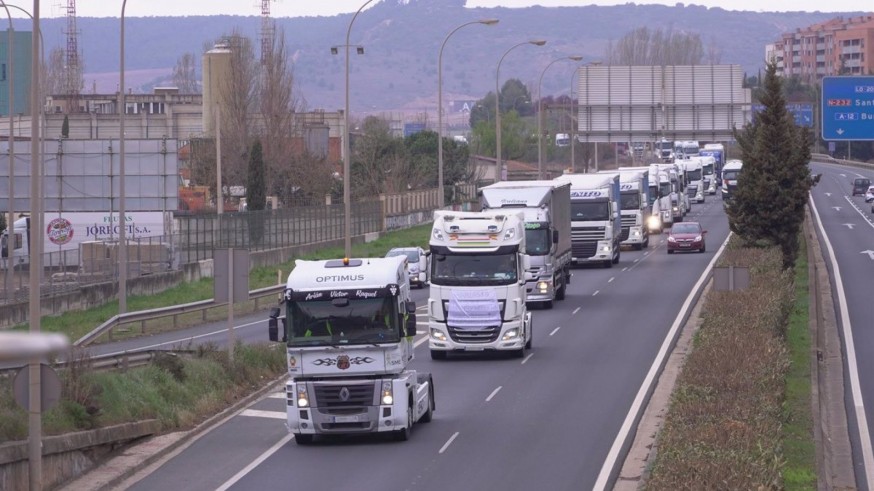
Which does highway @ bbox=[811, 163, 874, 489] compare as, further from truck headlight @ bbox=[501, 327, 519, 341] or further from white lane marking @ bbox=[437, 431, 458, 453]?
truck headlight @ bbox=[501, 327, 519, 341]

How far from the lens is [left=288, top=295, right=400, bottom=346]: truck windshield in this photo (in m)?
19.0

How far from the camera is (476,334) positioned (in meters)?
29.0

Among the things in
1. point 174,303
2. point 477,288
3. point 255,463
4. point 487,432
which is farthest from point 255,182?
point 255,463

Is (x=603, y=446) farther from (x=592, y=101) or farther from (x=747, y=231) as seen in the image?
(x=592, y=101)

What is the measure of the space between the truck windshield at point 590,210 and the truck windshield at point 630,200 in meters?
11.2

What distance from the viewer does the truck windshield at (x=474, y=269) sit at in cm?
2877

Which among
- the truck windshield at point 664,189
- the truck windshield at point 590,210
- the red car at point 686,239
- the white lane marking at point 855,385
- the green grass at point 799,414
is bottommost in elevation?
the white lane marking at point 855,385

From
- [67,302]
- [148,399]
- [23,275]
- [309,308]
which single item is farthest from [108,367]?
[23,275]

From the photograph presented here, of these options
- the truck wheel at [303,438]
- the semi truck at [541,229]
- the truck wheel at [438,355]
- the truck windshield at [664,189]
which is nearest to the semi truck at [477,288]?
the truck wheel at [438,355]

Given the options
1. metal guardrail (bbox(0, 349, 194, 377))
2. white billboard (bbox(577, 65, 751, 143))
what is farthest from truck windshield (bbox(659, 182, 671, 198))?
metal guardrail (bbox(0, 349, 194, 377))

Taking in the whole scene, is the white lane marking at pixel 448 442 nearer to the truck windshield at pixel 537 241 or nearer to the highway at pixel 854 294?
the highway at pixel 854 294

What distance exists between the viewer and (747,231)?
46.9m

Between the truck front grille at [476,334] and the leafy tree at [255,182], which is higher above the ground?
the leafy tree at [255,182]

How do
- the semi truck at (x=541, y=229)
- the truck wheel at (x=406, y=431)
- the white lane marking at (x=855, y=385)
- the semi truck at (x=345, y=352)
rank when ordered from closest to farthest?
1. the white lane marking at (x=855, y=385)
2. the semi truck at (x=345, y=352)
3. the truck wheel at (x=406, y=431)
4. the semi truck at (x=541, y=229)
